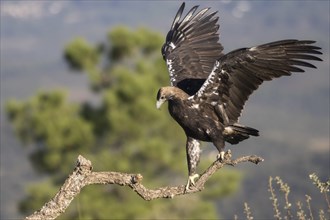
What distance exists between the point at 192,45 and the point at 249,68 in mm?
2475

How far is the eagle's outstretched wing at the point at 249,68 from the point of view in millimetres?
8766

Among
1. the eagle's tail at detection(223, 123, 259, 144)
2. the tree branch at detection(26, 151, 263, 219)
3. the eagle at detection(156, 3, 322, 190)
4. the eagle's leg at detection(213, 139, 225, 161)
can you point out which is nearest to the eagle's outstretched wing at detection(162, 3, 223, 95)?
the eagle at detection(156, 3, 322, 190)

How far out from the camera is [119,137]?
115 ft

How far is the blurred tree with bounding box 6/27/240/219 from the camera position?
106 feet

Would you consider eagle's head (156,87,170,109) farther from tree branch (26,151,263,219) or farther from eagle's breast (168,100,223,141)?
tree branch (26,151,263,219)

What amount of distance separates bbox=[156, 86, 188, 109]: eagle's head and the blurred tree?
22.1 meters

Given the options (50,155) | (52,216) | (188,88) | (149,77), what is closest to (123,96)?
(149,77)

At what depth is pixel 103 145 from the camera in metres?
35.6

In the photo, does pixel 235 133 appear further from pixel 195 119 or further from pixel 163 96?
pixel 163 96

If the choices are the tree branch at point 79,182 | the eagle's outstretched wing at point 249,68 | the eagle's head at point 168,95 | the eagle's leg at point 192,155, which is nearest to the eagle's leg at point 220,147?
the eagle's leg at point 192,155

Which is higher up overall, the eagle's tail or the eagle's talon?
the eagle's tail

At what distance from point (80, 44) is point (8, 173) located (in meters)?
151

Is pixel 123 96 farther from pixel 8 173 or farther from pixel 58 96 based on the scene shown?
pixel 8 173

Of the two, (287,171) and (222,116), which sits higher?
(287,171)
